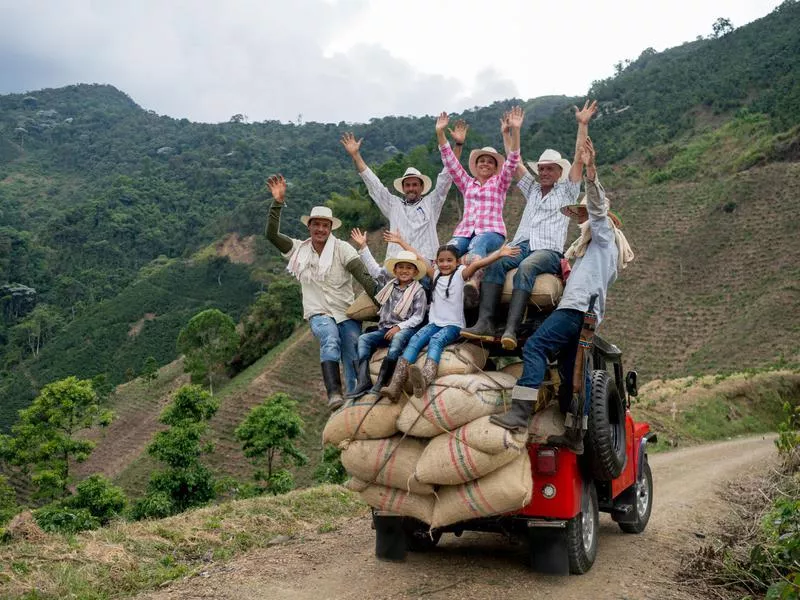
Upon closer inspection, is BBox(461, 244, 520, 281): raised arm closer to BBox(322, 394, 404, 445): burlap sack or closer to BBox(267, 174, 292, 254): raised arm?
BBox(322, 394, 404, 445): burlap sack

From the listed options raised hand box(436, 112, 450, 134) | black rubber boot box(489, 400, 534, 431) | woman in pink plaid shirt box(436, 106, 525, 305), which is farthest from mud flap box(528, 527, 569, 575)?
raised hand box(436, 112, 450, 134)

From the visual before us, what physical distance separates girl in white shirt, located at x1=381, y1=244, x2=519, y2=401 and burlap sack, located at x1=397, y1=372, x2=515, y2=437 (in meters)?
0.10

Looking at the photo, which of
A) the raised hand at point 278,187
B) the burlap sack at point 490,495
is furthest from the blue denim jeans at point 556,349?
the raised hand at point 278,187

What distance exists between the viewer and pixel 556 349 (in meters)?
5.52

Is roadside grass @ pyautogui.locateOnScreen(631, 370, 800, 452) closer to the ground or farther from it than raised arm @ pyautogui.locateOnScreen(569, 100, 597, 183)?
closer to the ground

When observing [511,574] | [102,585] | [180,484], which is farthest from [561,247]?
[180,484]

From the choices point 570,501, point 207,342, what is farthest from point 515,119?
point 207,342

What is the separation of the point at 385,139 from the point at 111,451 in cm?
11545

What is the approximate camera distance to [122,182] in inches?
4749

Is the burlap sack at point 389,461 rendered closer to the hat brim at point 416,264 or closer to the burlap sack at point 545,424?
the burlap sack at point 545,424

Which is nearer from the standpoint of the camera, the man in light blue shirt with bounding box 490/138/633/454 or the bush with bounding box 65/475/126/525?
the man in light blue shirt with bounding box 490/138/633/454

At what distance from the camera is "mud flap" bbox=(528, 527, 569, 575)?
218 inches

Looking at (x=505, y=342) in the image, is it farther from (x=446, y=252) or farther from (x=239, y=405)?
(x=239, y=405)

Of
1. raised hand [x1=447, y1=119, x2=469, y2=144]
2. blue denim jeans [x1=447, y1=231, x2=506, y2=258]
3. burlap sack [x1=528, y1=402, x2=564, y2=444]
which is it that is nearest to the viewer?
burlap sack [x1=528, y1=402, x2=564, y2=444]
